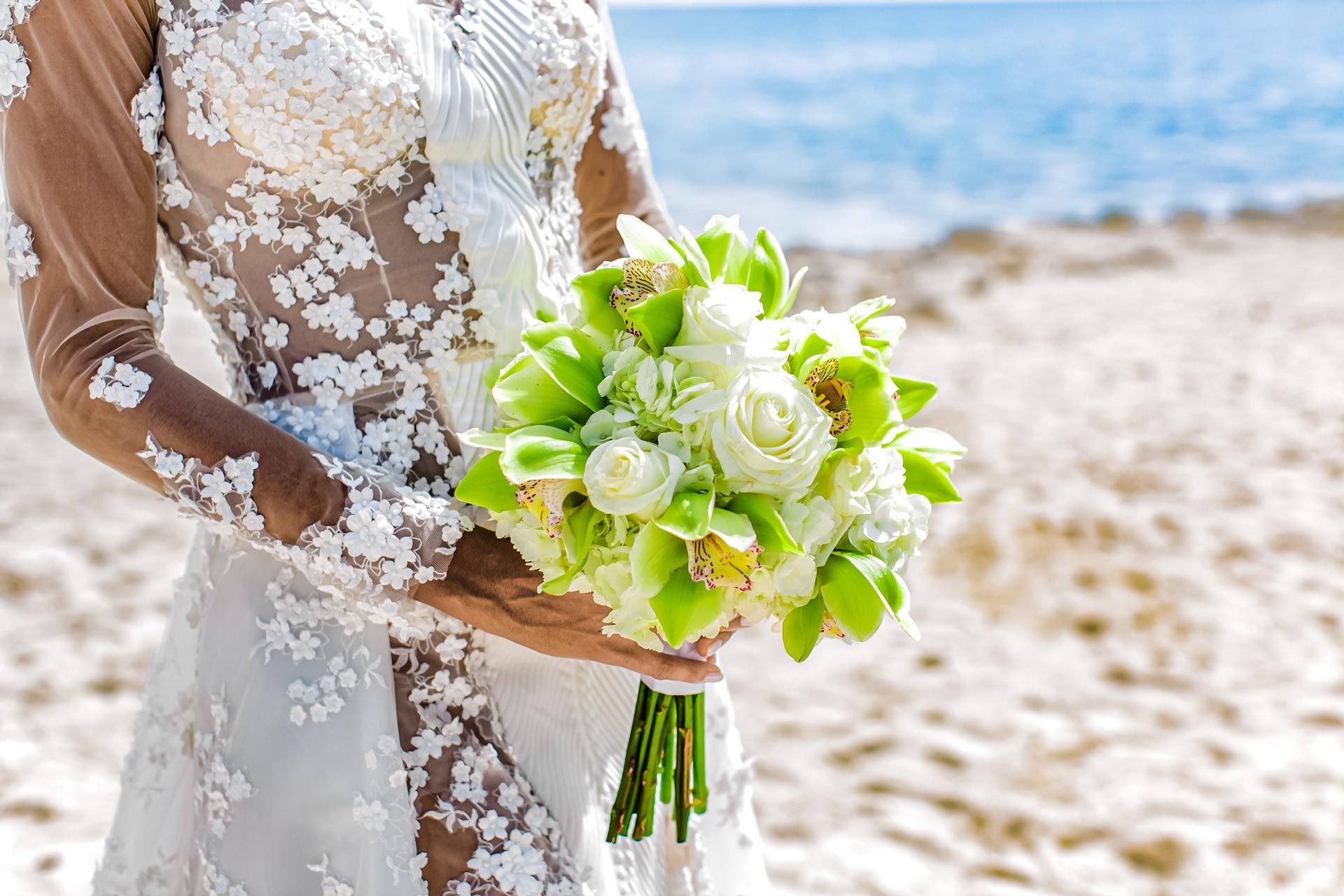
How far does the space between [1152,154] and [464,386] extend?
2145cm

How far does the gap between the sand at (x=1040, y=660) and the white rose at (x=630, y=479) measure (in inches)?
85.2

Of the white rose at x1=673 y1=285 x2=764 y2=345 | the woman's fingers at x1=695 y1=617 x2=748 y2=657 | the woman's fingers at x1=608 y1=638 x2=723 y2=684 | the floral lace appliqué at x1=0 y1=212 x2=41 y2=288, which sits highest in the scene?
the white rose at x1=673 y1=285 x2=764 y2=345

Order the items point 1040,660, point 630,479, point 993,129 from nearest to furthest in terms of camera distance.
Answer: point 630,479 < point 1040,660 < point 993,129

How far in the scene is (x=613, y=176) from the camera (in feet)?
6.45

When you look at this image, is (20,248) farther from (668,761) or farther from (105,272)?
(668,761)

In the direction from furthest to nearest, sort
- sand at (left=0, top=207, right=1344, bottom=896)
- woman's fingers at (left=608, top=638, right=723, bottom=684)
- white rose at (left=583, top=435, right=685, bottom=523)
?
sand at (left=0, top=207, right=1344, bottom=896) < woman's fingers at (left=608, top=638, right=723, bottom=684) < white rose at (left=583, top=435, right=685, bottom=523)

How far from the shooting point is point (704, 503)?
3.91ft

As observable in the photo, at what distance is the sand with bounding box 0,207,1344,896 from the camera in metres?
3.18

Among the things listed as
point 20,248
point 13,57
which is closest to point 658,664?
point 20,248

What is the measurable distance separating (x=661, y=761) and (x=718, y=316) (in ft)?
2.18

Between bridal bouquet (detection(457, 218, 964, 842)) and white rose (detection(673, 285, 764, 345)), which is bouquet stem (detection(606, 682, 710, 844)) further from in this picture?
white rose (detection(673, 285, 764, 345))

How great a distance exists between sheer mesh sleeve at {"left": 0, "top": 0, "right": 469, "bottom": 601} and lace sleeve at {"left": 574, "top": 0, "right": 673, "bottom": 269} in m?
0.74

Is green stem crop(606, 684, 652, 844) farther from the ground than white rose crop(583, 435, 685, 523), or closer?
closer

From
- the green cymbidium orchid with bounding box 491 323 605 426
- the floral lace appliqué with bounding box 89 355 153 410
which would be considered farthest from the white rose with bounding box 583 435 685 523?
the floral lace appliqué with bounding box 89 355 153 410
